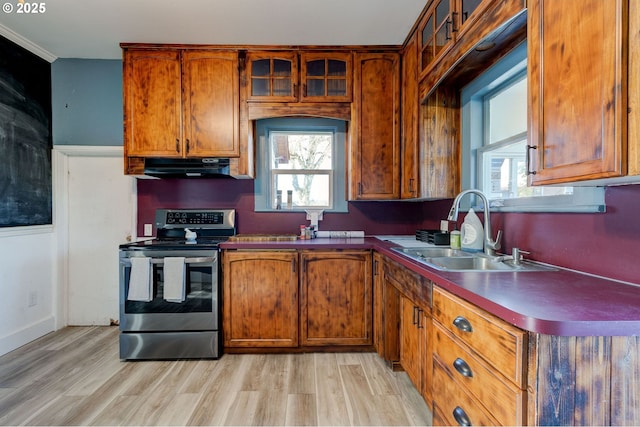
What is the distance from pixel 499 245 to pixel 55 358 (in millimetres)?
3323

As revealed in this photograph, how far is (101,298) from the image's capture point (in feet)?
10.2

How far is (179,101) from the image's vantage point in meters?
2.67

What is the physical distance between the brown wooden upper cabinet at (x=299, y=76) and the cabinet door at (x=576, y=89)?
1.70 meters

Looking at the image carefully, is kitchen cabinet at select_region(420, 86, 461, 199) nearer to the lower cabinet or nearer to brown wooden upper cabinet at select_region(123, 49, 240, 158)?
the lower cabinet

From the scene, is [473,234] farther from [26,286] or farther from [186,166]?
[26,286]

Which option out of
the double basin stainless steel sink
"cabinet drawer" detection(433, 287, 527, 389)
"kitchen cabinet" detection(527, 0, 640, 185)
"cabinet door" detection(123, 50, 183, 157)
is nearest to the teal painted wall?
"cabinet door" detection(123, 50, 183, 157)

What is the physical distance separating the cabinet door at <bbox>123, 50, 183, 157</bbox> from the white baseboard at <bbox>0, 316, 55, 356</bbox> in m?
1.76

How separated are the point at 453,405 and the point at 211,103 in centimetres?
269

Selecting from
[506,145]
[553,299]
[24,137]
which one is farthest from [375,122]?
[24,137]

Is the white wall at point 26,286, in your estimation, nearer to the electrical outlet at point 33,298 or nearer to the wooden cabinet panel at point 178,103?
the electrical outlet at point 33,298

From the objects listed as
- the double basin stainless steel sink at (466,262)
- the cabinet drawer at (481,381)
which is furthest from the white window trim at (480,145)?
the cabinet drawer at (481,381)

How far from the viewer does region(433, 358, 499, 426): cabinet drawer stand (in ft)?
3.51

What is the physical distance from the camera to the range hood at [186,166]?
2.64m

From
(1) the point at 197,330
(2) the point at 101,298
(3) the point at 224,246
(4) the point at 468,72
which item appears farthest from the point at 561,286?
(2) the point at 101,298
